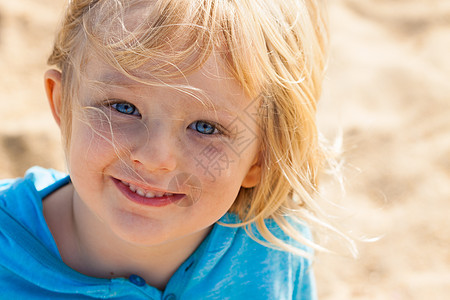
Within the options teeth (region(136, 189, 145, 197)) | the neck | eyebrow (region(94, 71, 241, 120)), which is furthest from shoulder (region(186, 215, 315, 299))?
eyebrow (region(94, 71, 241, 120))

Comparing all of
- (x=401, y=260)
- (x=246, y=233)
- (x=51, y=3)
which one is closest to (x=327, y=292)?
(x=401, y=260)

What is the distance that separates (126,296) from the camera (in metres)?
1.37

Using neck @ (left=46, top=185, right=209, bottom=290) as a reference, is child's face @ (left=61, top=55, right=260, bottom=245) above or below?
above

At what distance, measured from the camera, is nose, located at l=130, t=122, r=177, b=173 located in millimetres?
1119

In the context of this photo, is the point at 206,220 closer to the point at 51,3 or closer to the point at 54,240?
the point at 54,240

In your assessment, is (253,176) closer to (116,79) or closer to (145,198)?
(145,198)

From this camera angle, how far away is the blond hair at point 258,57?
1.11m

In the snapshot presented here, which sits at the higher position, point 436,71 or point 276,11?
point 276,11

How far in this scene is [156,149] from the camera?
112 cm

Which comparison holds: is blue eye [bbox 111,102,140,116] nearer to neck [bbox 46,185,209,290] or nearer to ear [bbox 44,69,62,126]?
ear [bbox 44,69,62,126]

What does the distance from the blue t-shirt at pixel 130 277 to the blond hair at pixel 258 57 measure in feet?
0.22

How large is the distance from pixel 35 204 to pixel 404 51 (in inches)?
92.3

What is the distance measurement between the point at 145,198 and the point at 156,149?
5.8 inches

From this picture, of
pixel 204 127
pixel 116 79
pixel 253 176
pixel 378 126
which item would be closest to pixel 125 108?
pixel 116 79
